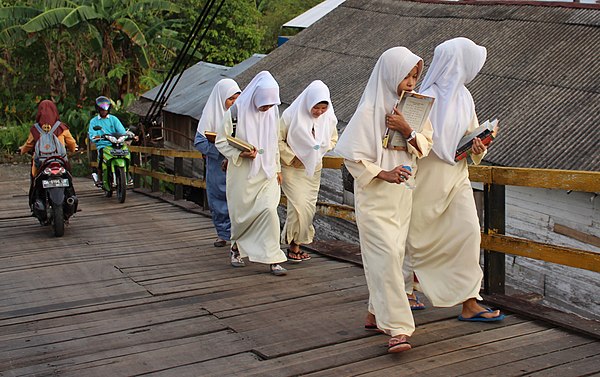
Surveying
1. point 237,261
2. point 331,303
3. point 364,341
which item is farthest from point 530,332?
point 237,261

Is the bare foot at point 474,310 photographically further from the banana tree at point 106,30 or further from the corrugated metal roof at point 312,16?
the corrugated metal roof at point 312,16

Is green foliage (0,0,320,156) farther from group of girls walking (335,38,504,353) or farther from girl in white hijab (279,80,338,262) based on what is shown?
group of girls walking (335,38,504,353)

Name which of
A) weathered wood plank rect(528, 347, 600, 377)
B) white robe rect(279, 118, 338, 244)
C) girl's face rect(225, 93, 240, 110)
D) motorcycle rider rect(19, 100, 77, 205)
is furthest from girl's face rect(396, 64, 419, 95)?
motorcycle rider rect(19, 100, 77, 205)

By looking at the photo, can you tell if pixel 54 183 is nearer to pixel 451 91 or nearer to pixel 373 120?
pixel 373 120

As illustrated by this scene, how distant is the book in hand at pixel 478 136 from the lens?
15.5 feet

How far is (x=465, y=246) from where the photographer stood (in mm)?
4809

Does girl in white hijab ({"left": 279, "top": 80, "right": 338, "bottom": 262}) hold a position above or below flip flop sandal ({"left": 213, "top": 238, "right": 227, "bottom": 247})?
above

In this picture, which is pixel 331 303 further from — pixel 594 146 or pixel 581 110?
pixel 581 110

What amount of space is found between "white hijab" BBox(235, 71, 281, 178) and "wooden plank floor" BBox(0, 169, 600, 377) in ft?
2.79

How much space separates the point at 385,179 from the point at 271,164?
7.52 ft

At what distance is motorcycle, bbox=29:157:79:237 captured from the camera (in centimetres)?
848

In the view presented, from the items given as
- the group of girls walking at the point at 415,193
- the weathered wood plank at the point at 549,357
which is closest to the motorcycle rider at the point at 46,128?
the group of girls walking at the point at 415,193

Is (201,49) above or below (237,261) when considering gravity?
above

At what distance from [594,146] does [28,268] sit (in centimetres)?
673
